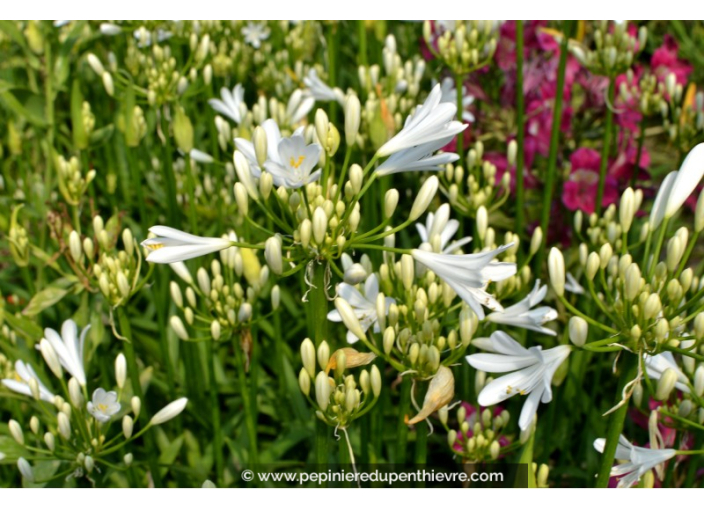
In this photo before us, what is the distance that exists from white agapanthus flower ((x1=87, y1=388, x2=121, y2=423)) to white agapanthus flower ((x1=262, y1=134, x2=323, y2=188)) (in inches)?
33.5

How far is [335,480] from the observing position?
234cm

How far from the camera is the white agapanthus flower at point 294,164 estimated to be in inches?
61.9

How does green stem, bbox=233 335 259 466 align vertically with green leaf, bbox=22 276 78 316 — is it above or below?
below

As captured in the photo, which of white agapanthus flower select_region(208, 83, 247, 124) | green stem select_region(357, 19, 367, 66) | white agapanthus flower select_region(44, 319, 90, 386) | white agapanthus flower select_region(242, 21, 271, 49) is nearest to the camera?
white agapanthus flower select_region(44, 319, 90, 386)

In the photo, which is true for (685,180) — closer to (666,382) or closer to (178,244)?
(666,382)

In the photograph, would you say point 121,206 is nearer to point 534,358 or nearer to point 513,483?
point 513,483

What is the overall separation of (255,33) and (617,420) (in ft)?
13.0

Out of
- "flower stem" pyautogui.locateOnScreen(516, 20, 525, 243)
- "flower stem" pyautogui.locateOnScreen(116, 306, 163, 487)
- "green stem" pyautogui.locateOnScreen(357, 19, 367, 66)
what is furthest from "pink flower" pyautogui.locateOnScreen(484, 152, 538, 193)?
"flower stem" pyautogui.locateOnScreen(116, 306, 163, 487)

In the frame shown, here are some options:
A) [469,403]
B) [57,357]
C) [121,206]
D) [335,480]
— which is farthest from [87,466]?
[121,206]

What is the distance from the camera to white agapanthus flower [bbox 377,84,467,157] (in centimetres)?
163

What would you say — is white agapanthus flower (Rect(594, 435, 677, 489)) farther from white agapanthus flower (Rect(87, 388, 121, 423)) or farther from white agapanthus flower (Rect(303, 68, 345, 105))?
white agapanthus flower (Rect(303, 68, 345, 105))

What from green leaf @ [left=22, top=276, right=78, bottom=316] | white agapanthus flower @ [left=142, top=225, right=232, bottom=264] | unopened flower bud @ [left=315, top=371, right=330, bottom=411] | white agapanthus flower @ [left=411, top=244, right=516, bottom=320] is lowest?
green leaf @ [left=22, top=276, right=78, bottom=316]

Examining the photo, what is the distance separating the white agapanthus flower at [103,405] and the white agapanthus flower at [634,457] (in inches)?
48.5

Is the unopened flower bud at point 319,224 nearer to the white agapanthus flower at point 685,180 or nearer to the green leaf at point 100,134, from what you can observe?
the white agapanthus flower at point 685,180
